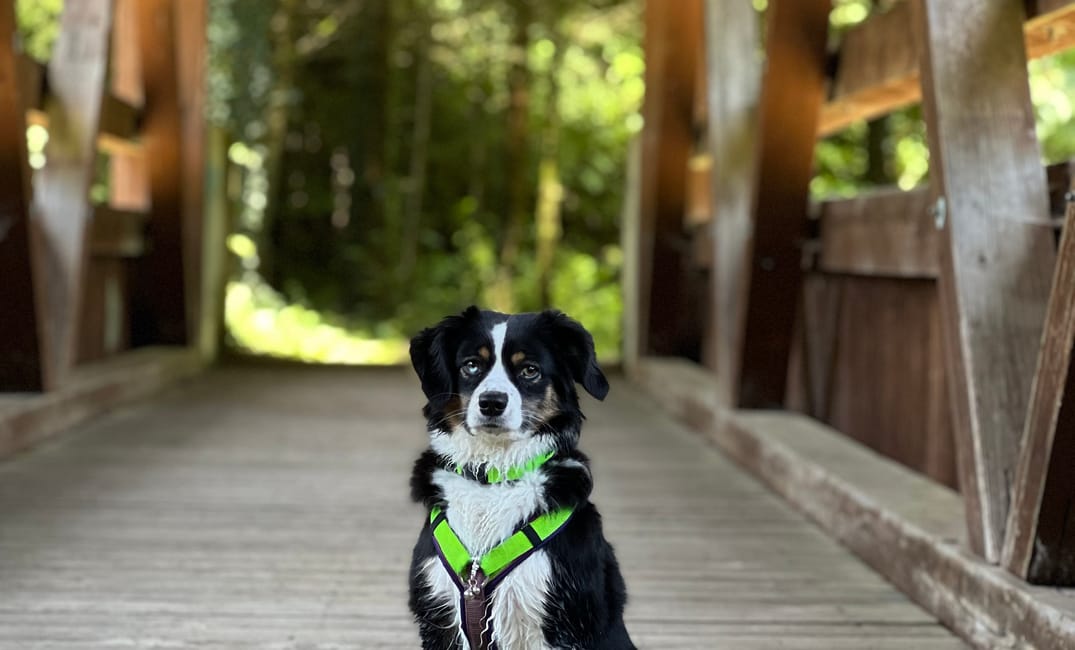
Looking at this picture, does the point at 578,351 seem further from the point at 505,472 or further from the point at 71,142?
the point at 71,142

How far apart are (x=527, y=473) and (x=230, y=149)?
28.7ft

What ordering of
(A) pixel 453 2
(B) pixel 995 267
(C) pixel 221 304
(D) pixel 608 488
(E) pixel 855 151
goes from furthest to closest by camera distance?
1. (A) pixel 453 2
2. (E) pixel 855 151
3. (C) pixel 221 304
4. (D) pixel 608 488
5. (B) pixel 995 267

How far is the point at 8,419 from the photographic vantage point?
5.61m

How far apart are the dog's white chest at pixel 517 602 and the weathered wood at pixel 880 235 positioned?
95.6 inches

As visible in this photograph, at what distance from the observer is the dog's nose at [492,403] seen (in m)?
2.36

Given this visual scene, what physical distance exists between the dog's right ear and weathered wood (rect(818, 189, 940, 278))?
2.36 m

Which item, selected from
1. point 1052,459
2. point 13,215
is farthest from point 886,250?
point 13,215

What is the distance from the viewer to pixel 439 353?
248 centimetres

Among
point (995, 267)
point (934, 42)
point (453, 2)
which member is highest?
point (453, 2)

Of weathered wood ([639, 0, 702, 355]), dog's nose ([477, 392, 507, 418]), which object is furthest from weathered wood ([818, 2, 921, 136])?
dog's nose ([477, 392, 507, 418])

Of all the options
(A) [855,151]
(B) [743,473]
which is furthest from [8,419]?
(A) [855,151]

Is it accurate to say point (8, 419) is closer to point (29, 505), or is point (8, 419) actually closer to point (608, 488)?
point (29, 505)

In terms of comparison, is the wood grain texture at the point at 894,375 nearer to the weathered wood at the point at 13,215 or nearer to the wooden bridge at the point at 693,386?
the wooden bridge at the point at 693,386

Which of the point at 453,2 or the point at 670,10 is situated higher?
the point at 453,2
